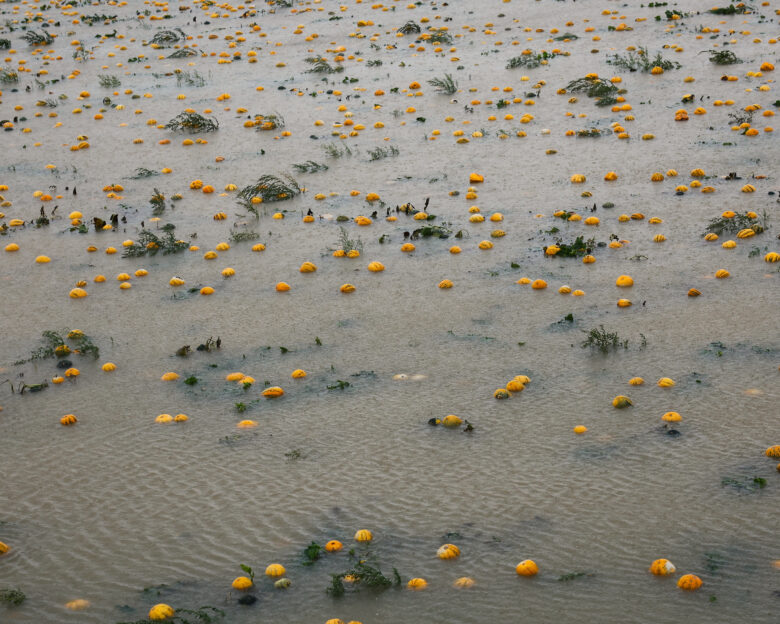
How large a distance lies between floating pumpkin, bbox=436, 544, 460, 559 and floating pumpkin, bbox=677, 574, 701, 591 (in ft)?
4.77

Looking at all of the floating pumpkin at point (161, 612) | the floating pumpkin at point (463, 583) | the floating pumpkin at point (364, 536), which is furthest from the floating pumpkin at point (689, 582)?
the floating pumpkin at point (161, 612)

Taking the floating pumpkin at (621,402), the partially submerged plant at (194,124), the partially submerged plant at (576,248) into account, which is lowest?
the floating pumpkin at (621,402)

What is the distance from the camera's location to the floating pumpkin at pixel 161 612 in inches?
211

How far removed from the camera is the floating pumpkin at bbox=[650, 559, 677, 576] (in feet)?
17.9

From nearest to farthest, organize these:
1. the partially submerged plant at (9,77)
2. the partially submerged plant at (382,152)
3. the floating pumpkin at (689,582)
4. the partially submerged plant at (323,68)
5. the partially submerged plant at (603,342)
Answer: the floating pumpkin at (689,582)
the partially submerged plant at (603,342)
the partially submerged plant at (382,152)
the partially submerged plant at (323,68)
the partially submerged plant at (9,77)

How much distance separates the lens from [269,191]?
44.3ft

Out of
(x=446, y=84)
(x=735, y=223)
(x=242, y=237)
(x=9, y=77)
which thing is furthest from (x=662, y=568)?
(x=9, y=77)

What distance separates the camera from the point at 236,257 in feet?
38.2

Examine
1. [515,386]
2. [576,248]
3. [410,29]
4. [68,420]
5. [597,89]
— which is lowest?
[68,420]

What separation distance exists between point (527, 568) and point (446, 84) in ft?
46.2

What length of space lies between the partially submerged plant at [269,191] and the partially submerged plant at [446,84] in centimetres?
555

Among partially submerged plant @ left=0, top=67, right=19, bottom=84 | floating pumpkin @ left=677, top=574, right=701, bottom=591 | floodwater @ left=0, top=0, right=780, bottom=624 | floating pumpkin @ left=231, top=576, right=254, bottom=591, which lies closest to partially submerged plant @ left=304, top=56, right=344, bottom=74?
floodwater @ left=0, top=0, right=780, bottom=624

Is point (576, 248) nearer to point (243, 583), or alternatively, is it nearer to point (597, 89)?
point (243, 583)

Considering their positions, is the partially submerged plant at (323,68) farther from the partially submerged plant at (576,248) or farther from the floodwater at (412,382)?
the partially submerged plant at (576,248)
